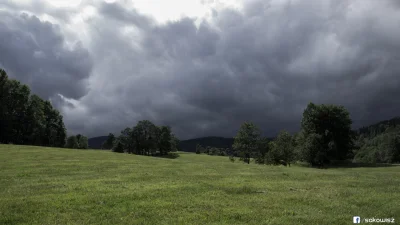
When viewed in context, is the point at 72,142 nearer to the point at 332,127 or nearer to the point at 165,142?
the point at 165,142

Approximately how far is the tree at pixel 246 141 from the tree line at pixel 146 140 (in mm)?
59663

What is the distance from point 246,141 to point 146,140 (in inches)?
2831

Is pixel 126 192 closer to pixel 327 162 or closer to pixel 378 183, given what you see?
pixel 378 183

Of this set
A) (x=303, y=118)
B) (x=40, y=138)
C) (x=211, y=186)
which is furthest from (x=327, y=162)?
(x=40, y=138)

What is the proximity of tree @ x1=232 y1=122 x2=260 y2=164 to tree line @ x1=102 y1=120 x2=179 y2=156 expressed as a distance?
59.7 metres

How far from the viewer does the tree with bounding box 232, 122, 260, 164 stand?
96.9 metres

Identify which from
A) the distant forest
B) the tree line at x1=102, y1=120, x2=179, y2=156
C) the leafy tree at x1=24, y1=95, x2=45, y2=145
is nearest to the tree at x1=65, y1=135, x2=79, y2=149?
the tree line at x1=102, y1=120, x2=179, y2=156

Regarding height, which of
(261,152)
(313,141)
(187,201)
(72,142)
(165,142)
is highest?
(313,141)

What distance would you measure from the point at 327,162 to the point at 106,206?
269ft

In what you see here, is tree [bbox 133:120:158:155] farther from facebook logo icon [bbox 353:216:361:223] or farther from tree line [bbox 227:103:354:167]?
facebook logo icon [bbox 353:216:361:223]

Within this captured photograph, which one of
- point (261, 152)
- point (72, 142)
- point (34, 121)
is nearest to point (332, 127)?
point (261, 152)

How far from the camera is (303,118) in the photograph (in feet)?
314

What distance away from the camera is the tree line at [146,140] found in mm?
150000

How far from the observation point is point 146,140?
154 meters
